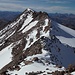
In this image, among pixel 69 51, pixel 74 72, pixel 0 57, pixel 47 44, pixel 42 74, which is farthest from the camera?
pixel 0 57

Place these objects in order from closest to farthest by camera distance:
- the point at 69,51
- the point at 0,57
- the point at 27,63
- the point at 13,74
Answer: the point at 13,74 → the point at 27,63 → the point at 69,51 → the point at 0,57

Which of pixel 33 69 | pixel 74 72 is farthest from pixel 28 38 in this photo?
pixel 74 72

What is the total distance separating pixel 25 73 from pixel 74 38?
56848mm

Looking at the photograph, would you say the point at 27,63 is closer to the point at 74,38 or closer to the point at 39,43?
the point at 39,43

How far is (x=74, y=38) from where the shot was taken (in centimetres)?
9219

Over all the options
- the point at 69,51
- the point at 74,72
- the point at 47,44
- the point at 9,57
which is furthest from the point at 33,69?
the point at 9,57

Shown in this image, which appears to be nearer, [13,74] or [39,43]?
[13,74]

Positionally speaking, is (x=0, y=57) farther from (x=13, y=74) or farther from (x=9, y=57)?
(x=13, y=74)

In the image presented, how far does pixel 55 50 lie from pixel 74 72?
2894 cm

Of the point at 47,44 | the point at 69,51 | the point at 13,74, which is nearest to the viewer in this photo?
the point at 13,74

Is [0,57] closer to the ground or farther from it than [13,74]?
closer to the ground

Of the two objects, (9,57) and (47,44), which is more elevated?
(47,44)

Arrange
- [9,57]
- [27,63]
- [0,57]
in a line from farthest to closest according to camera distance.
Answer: [0,57], [9,57], [27,63]

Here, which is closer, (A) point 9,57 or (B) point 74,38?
(A) point 9,57
